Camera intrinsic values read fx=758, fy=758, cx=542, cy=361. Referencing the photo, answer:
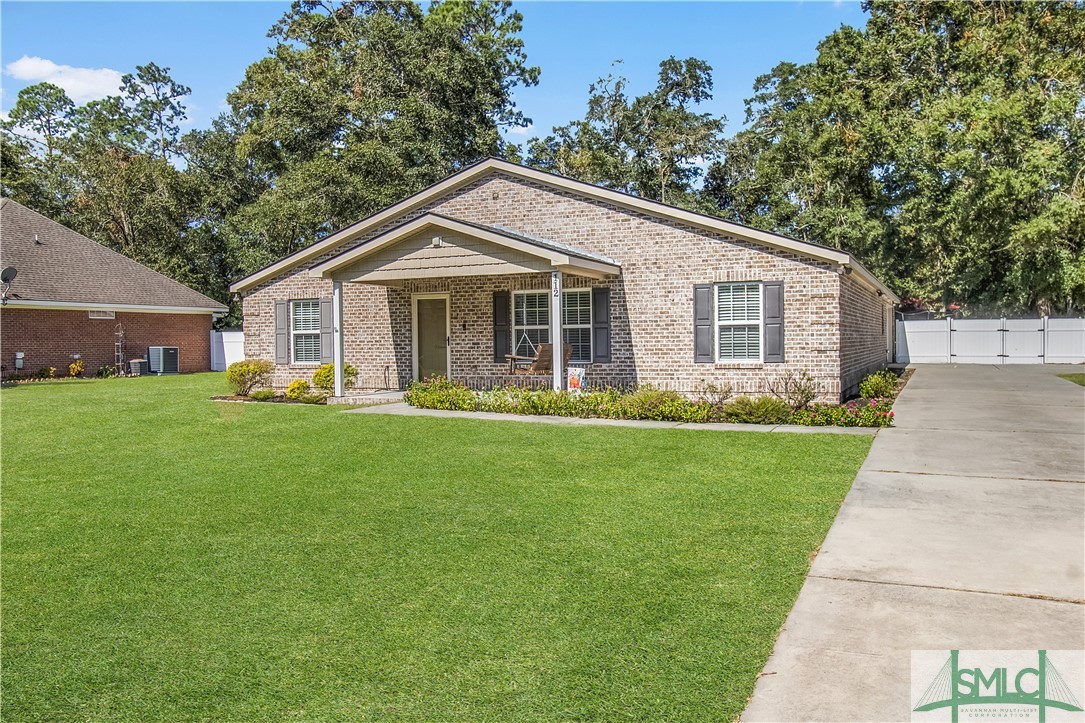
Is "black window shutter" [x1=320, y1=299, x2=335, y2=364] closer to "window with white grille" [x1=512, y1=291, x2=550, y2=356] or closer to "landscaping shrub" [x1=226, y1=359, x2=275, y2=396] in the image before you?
"landscaping shrub" [x1=226, y1=359, x2=275, y2=396]

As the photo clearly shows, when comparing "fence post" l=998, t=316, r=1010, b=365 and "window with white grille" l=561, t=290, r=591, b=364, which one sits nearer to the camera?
"window with white grille" l=561, t=290, r=591, b=364

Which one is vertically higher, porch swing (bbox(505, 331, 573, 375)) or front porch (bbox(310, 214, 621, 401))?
front porch (bbox(310, 214, 621, 401))

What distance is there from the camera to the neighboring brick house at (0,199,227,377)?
24.6 meters

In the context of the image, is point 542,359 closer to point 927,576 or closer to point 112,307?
point 927,576

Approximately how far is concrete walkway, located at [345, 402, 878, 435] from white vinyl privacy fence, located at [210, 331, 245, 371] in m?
18.1

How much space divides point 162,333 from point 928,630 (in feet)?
99.3

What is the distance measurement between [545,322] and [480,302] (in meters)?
1.63

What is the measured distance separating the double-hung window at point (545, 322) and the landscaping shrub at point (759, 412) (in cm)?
412

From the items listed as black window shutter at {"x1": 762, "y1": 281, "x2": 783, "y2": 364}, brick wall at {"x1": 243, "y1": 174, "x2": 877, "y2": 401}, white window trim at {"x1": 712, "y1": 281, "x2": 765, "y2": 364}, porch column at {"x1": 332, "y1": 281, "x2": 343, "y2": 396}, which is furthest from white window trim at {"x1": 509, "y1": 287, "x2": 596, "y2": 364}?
Result: porch column at {"x1": 332, "y1": 281, "x2": 343, "y2": 396}

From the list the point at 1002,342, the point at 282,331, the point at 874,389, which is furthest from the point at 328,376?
the point at 1002,342

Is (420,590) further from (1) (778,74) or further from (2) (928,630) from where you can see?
(1) (778,74)

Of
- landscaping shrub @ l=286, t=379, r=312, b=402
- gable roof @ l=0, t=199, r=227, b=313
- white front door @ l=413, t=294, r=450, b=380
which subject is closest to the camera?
landscaping shrub @ l=286, t=379, r=312, b=402

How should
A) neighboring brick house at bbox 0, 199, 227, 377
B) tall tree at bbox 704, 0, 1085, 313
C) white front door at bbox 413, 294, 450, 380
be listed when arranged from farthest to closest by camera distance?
neighboring brick house at bbox 0, 199, 227, 377 < tall tree at bbox 704, 0, 1085, 313 < white front door at bbox 413, 294, 450, 380
